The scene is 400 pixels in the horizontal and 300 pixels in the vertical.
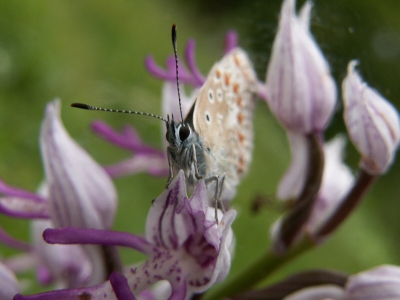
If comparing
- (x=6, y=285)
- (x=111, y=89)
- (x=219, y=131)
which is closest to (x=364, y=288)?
(x=219, y=131)

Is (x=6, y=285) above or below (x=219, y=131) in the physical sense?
below

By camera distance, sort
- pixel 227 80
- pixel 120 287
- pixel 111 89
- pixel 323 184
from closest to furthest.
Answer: pixel 120 287 → pixel 227 80 → pixel 323 184 → pixel 111 89

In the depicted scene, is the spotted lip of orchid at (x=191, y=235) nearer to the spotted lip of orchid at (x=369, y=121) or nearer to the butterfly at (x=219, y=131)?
the butterfly at (x=219, y=131)

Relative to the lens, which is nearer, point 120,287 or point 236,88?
point 120,287

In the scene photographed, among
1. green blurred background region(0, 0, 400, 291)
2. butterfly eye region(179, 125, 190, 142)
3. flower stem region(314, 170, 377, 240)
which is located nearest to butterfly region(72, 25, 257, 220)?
butterfly eye region(179, 125, 190, 142)

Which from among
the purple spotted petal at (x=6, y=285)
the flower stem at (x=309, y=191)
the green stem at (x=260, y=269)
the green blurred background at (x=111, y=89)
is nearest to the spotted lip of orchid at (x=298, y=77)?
the flower stem at (x=309, y=191)

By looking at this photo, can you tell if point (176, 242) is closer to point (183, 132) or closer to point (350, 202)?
point (183, 132)

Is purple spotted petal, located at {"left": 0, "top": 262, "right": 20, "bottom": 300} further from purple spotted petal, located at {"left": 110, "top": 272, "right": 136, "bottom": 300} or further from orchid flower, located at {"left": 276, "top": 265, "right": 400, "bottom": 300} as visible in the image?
orchid flower, located at {"left": 276, "top": 265, "right": 400, "bottom": 300}
